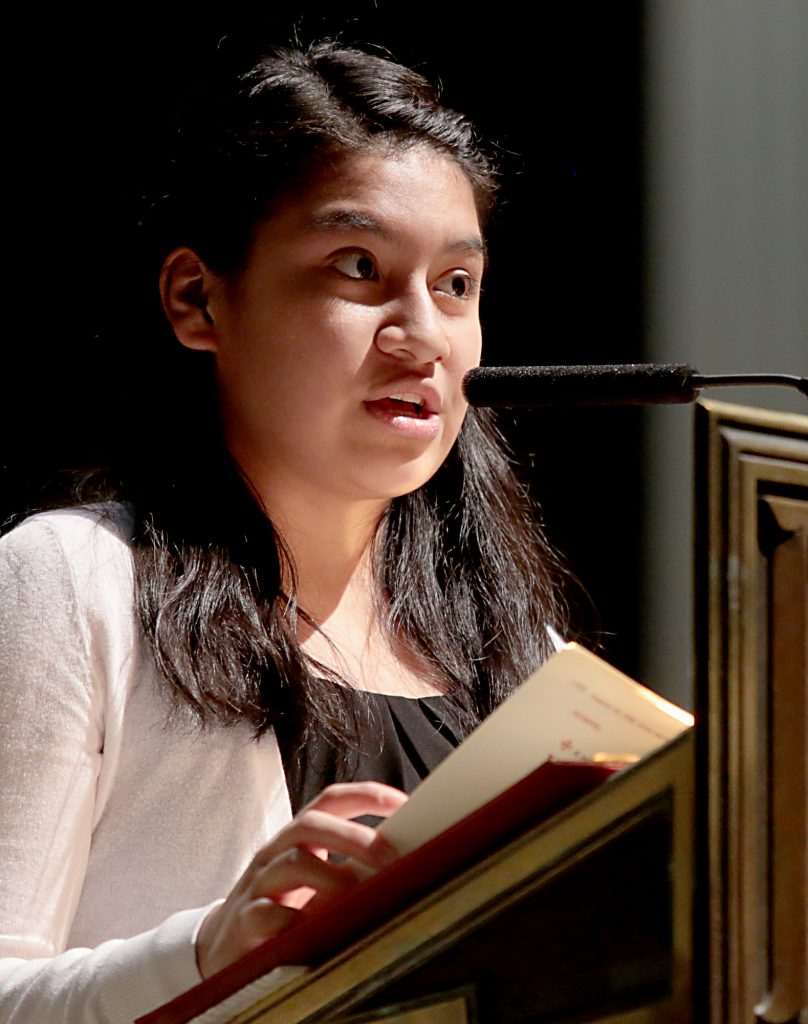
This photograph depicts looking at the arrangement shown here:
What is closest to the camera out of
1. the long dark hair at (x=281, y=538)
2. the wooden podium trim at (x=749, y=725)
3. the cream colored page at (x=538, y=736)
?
the wooden podium trim at (x=749, y=725)

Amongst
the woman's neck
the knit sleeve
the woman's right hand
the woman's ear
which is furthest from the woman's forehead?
the woman's right hand

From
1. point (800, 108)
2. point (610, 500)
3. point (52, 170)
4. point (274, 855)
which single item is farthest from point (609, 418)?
point (274, 855)

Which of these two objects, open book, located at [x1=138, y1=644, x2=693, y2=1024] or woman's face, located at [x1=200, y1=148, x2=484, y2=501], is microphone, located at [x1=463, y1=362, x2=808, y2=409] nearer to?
open book, located at [x1=138, y1=644, x2=693, y2=1024]

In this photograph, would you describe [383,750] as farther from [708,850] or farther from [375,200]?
[708,850]

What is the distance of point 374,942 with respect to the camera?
66 cm

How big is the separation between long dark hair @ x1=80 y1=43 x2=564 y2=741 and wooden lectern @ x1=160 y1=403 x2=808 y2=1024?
56 cm

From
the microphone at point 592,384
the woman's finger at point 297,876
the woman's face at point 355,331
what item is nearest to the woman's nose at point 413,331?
the woman's face at point 355,331

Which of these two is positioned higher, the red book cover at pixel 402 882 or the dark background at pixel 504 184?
the dark background at pixel 504 184

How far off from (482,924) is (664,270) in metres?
1.63

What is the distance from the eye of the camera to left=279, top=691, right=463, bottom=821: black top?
48.0 inches

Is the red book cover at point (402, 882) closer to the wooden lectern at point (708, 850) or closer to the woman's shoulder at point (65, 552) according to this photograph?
the wooden lectern at point (708, 850)

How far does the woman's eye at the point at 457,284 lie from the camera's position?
1334mm

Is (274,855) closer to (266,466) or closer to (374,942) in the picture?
(374,942)

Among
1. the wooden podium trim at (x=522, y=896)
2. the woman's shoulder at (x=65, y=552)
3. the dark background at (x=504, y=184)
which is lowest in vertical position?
the wooden podium trim at (x=522, y=896)
